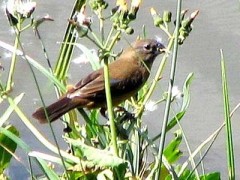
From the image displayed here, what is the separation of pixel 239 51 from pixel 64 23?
93 cm

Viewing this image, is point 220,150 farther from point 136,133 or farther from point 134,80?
point 136,133

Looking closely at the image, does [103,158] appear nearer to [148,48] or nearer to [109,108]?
[109,108]

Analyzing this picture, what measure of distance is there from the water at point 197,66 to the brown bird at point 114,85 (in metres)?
0.30

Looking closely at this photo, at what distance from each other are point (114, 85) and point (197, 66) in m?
1.36

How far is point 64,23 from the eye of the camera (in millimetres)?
4594

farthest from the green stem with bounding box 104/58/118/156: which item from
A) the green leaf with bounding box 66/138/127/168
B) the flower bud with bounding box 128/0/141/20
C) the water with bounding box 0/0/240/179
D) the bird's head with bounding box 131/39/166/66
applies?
the water with bounding box 0/0/240/179

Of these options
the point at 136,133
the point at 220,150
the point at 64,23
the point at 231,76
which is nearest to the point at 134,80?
the point at 136,133

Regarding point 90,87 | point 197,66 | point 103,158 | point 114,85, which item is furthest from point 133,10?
point 197,66

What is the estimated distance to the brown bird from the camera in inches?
99.9

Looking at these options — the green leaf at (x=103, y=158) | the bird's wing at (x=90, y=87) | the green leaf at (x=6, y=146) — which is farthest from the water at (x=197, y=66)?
→ the green leaf at (x=103, y=158)

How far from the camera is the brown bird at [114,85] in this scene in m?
2.54

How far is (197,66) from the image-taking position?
427 cm

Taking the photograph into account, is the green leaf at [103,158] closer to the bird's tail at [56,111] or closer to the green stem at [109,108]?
the green stem at [109,108]

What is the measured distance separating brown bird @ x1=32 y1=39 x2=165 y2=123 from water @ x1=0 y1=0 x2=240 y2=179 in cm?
30
